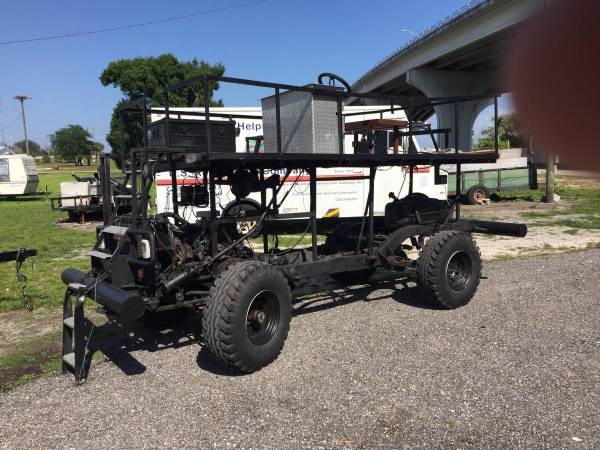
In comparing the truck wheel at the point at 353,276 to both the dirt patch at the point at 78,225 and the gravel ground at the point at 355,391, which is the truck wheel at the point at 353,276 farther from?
the dirt patch at the point at 78,225

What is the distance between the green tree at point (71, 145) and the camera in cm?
10706

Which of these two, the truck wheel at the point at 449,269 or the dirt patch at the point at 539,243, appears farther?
the dirt patch at the point at 539,243

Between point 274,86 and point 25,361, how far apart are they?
3.66 m

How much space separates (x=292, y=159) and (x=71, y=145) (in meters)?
113

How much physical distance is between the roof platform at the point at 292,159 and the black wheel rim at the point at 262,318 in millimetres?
1299

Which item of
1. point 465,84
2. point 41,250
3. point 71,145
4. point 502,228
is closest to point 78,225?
point 41,250

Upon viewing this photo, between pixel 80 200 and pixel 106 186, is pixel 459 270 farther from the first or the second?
pixel 80 200

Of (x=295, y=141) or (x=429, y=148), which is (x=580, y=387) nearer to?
(x=295, y=141)

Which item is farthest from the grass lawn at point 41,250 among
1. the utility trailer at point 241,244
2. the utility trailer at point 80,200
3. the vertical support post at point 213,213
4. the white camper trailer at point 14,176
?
the white camper trailer at point 14,176

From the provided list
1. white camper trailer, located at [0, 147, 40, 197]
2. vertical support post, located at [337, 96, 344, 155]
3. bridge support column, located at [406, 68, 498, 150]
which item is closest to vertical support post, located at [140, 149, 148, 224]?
vertical support post, located at [337, 96, 344, 155]

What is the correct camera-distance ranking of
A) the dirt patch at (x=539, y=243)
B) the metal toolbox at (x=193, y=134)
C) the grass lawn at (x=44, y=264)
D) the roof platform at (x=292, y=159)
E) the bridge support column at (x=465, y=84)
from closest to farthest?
1. the bridge support column at (x=465, y=84)
2. the roof platform at (x=292, y=159)
3. the grass lawn at (x=44, y=264)
4. the metal toolbox at (x=193, y=134)
5. the dirt patch at (x=539, y=243)

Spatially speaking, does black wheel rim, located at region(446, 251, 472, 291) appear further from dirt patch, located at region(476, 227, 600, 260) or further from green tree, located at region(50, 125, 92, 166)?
green tree, located at region(50, 125, 92, 166)

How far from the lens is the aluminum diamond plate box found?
5684 millimetres

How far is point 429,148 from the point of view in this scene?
28.2 feet
